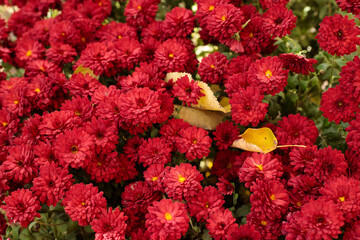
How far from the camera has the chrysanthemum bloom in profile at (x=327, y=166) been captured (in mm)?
792

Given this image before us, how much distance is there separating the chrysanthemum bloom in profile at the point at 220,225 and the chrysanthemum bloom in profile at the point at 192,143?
150mm

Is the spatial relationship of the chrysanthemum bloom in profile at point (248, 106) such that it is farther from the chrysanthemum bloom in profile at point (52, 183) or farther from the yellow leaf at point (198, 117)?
the chrysanthemum bloom in profile at point (52, 183)

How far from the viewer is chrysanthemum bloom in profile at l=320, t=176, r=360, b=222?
0.71m

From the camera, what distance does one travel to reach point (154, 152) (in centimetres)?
89

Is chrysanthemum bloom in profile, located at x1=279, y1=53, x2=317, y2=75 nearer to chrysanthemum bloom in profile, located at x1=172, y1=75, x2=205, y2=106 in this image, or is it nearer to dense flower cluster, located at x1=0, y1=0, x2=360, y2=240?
dense flower cluster, located at x1=0, y1=0, x2=360, y2=240

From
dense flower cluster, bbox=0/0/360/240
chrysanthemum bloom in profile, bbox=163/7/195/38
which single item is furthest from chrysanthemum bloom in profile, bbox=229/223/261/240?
chrysanthemum bloom in profile, bbox=163/7/195/38

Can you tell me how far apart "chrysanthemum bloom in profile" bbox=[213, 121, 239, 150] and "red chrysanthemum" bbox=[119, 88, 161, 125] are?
20 cm

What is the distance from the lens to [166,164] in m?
0.95

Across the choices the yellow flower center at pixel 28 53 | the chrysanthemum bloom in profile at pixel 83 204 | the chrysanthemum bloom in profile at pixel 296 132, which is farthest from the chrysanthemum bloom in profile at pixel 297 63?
the yellow flower center at pixel 28 53

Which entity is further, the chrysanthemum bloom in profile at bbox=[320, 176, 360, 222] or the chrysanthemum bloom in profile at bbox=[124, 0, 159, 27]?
the chrysanthemum bloom in profile at bbox=[124, 0, 159, 27]

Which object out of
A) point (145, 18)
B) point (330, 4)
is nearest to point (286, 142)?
point (145, 18)

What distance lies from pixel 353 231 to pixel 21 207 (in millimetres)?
687

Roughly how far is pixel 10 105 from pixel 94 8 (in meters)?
0.45

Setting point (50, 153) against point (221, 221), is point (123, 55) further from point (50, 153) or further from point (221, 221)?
point (221, 221)
